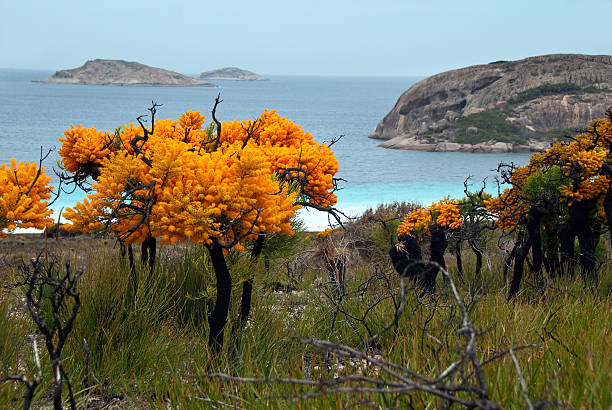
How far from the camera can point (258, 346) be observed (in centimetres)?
536

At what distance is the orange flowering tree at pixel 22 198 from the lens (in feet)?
17.7

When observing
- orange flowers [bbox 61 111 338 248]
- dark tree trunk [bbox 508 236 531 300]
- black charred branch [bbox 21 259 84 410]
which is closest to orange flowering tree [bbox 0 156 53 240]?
black charred branch [bbox 21 259 84 410]

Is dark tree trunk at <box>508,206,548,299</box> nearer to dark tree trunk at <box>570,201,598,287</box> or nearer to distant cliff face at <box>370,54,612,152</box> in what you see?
dark tree trunk at <box>570,201,598,287</box>

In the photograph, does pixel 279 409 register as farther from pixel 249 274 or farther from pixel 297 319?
pixel 297 319

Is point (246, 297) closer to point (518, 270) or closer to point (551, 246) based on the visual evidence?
point (518, 270)

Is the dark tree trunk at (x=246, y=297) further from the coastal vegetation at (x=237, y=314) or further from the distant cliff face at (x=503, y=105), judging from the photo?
the distant cliff face at (x=503, y=105)

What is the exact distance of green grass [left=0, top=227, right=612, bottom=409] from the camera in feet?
11.1

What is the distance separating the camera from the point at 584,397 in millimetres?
2875

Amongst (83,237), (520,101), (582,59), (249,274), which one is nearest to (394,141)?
(520,101)

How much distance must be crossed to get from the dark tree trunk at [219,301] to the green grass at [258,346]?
0.40 feet

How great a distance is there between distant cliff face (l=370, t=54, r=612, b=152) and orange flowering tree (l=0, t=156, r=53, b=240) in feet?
179

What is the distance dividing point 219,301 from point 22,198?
2271 mm

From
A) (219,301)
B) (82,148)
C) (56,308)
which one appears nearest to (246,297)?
(219,301)

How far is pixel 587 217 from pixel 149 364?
6804mm
